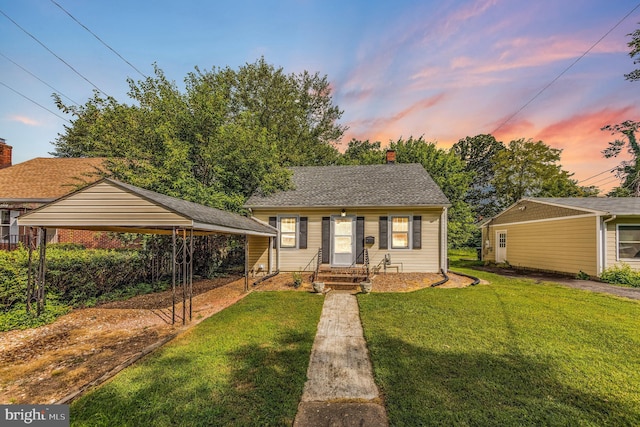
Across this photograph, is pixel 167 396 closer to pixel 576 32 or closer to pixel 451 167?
pixel 576 32

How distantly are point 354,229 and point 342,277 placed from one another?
7.88 feet

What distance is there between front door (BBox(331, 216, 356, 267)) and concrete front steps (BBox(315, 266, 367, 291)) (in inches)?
17.7

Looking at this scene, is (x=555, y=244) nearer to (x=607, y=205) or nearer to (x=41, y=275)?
(x=607, y=205)

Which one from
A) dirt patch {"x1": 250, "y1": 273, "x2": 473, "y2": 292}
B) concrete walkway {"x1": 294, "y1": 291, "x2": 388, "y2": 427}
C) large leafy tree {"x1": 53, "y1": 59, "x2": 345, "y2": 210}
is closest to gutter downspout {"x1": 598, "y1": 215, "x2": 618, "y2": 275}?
dirt patch {"x1": 250, "y1": 273, "x2": 473, "y2": 292}

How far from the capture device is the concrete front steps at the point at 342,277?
30.9ft

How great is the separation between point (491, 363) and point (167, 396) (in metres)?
4.27

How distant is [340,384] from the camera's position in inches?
137

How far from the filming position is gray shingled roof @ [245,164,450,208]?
37.3ft

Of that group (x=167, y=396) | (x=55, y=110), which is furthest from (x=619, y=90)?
(x=55, y=110)

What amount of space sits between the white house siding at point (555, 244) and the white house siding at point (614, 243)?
1.65 ft

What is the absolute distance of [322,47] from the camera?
39.9ft

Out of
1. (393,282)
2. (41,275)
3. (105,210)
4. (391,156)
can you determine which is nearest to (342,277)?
(393,282)

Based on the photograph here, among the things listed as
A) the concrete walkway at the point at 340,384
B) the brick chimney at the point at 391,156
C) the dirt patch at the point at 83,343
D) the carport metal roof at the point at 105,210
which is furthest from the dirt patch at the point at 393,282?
the brick chimney at the point at 391,156

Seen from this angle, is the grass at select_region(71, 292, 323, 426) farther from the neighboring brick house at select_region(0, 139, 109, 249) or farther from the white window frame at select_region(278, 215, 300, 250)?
the neighboring brick house at select_region(0, 139, 109, 249)
